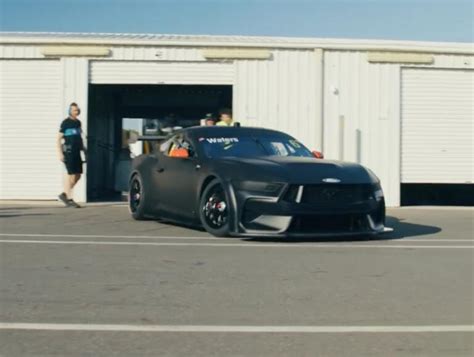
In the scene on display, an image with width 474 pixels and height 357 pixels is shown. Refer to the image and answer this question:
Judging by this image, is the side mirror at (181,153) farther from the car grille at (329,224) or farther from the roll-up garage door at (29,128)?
the roll-up garage door at (29,128)

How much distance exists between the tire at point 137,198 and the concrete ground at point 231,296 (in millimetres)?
1617

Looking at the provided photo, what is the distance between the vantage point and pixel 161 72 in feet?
49.5

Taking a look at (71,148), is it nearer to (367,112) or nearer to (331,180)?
(367,112)

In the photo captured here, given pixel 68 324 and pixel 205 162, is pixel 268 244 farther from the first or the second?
pixel 68 324

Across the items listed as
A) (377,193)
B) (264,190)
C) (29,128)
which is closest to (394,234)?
(377,193)

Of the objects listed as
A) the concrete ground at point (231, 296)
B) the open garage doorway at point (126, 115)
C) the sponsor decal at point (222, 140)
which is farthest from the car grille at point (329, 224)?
the open garage doorway at point (126, 115)

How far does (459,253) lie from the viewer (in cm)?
757

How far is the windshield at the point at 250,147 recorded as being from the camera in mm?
9133

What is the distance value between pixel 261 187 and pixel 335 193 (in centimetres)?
83

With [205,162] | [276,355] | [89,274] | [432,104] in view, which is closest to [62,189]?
[205,162]

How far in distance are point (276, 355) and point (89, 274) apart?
2.62 m

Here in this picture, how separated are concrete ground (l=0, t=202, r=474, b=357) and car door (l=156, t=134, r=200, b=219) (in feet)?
1.87

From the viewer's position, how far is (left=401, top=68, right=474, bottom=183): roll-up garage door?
15391 mm

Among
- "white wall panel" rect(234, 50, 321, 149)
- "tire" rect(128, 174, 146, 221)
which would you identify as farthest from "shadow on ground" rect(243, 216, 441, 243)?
"white wall panel" rect(234, 50, 321, 149)
